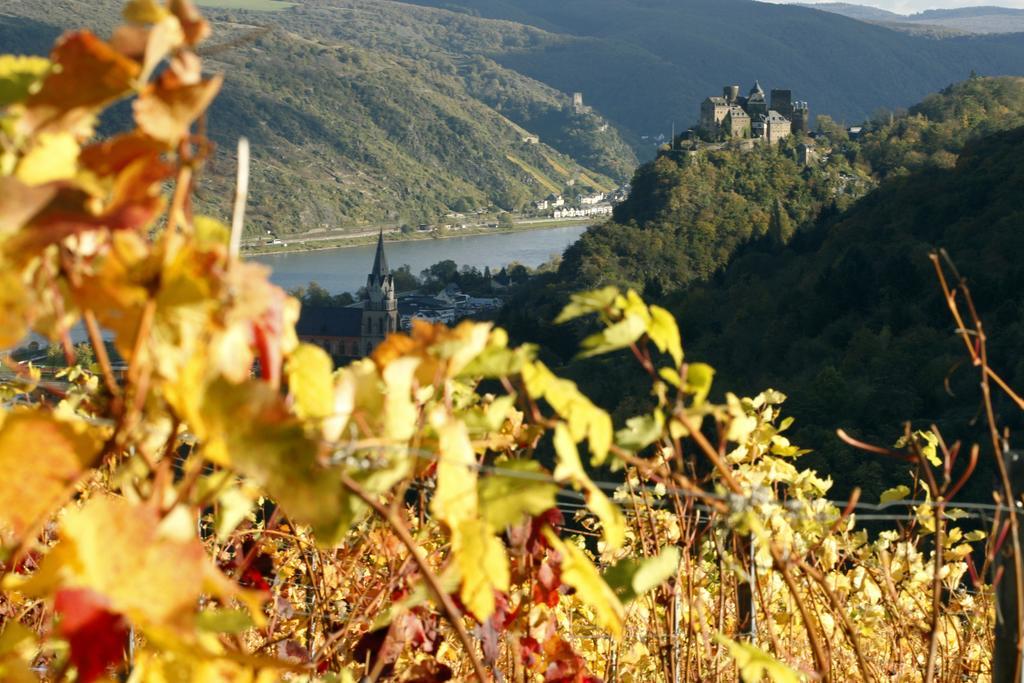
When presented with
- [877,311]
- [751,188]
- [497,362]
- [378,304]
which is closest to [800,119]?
[751,188]

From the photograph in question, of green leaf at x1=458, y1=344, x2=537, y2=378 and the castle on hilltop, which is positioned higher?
green leaf at x1=458, y1=344, x2=537, y2=378

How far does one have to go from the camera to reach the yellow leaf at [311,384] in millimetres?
502

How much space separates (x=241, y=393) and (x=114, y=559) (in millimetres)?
72

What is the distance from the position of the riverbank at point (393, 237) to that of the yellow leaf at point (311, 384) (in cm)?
4871

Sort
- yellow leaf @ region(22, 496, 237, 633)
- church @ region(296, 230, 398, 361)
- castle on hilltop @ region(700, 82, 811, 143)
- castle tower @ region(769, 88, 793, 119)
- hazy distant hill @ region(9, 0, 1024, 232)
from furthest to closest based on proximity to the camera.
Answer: hazy distant hill @ region(9, 0, 1024, 232)
castle tower @ region(769, 88, 793, 119)
castle on hilltop @ region(700, 82, 811, 143)
church @ region(296, 230, 398, 361)
yellow leaf @ region(22, 496, 237, 633)

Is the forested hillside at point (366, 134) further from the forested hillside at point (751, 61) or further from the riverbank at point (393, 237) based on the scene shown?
the forested hillside at point (751, 61)

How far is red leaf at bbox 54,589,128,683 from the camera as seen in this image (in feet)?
1.17

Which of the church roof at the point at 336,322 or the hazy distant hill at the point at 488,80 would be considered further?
the hazy distant hill at the point at 488,80

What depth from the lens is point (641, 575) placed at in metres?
0.64

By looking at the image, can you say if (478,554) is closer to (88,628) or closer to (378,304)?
(88,628)

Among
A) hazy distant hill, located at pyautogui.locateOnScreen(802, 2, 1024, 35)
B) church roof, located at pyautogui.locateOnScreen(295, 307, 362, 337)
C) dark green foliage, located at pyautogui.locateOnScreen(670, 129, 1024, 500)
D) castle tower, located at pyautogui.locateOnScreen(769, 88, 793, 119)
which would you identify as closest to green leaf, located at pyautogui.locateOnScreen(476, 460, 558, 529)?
dark green foliage, located at pyautogui.locateOnScreen(670, 129, 1024, 500)

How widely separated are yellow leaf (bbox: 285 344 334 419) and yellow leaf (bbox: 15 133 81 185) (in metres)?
0.12

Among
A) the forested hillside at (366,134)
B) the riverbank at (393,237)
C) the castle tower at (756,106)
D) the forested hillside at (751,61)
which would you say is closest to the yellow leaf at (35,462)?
the castle tower at (756,106)

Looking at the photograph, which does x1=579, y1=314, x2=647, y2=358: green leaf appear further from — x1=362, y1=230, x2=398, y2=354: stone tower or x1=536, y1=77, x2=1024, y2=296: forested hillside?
x1=362, y1=230, x2=398, y2=354: stone tower
